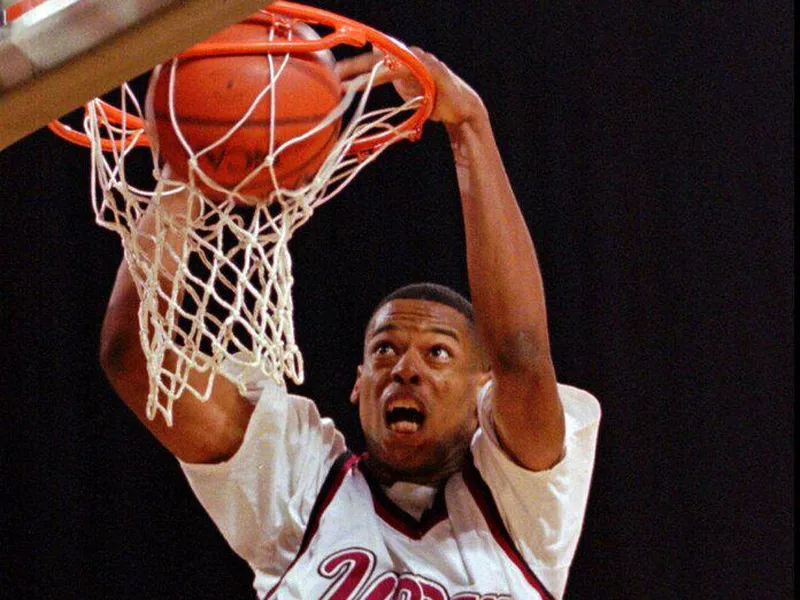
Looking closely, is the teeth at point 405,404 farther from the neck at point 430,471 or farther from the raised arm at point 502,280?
the raised arm at point 502,280

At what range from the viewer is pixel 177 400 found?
6.32 ft

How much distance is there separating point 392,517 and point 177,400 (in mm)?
347

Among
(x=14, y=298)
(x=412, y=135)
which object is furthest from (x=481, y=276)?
(x=14, y=298)

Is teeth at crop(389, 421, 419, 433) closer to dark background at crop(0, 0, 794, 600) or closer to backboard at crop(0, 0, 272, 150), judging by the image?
dark background at crop(0, 0, 794, 600)

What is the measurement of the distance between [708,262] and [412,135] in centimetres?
133

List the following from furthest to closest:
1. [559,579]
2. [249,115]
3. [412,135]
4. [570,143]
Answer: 1. [570,143]
2. [559,579]
3. [412,135]
4. [249,115]

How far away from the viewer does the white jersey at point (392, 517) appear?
1893mm

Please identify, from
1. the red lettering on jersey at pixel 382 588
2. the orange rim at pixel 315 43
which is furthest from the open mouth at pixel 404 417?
the orange rim at pixel 315 43

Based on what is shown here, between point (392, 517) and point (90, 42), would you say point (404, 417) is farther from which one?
point (90, 42)

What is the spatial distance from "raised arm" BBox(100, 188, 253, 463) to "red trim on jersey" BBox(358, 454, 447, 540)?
0.73ft

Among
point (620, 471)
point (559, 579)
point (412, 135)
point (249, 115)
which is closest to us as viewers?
point (249, 115)

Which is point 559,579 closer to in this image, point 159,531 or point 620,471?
point 620,471

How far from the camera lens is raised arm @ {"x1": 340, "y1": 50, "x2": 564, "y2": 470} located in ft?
5.85

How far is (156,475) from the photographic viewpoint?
2871 millimetres
